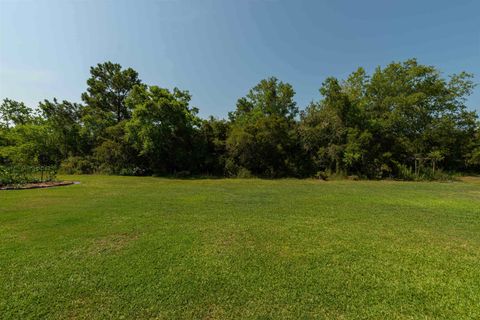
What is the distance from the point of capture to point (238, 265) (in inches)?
124

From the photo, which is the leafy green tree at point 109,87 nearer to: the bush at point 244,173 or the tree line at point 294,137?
the tree line at point 294,137

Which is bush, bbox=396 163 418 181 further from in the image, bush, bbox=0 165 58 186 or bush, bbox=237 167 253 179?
bush, bbox=0 165 58 186

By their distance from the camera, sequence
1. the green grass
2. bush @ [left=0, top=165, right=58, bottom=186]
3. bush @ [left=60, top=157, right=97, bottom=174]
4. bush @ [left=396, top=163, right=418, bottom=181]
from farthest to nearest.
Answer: bush @ [left=60, top=157, right=97, bottom=174] → bush @ [left=396, top=163, right=418, bottom=181] → bush @ [left=0, top=165, right=58, bottom=186] → the green grass

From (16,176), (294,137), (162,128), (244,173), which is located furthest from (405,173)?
(16,176)

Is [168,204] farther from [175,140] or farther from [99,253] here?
[175,140]

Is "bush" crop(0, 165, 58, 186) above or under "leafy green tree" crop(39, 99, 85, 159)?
under

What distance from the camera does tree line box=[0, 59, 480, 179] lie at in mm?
17531

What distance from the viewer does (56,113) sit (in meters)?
24.8

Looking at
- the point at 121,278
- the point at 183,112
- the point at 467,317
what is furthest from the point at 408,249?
the point at 183,112

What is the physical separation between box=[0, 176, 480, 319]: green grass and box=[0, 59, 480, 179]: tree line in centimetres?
1211

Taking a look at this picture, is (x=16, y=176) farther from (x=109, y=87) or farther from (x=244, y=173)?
(x=109, y=87)

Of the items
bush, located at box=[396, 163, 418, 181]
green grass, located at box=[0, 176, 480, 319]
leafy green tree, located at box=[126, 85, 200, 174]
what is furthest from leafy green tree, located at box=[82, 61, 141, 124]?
bush, located at box=[396, 163, 418, 181]

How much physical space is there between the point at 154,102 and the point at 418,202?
17.9 m

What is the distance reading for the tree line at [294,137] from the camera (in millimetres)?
17531
